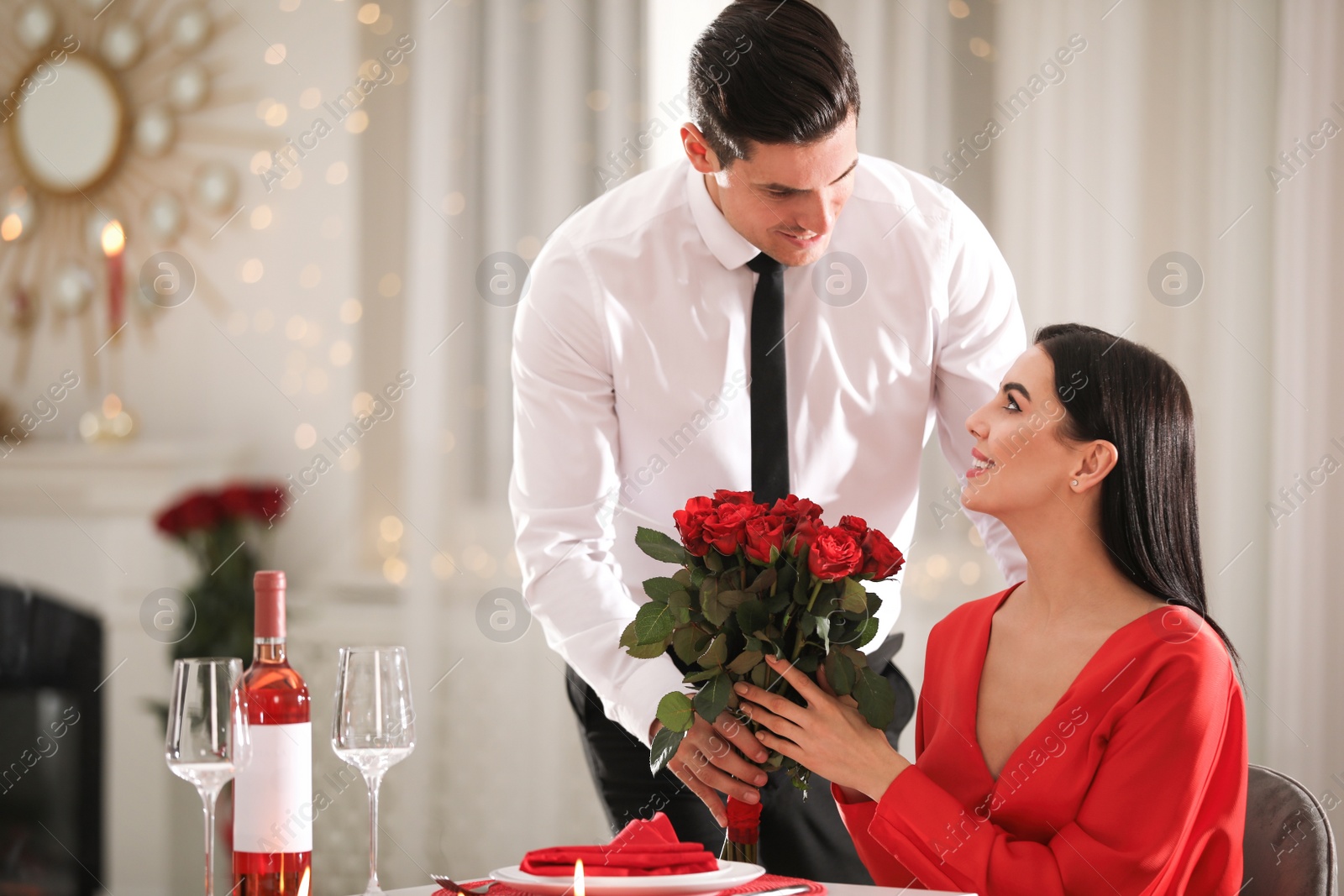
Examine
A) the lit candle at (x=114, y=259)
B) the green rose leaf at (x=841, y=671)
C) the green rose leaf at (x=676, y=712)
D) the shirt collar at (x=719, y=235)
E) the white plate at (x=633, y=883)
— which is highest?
the lit candle at (x=114, y=259)

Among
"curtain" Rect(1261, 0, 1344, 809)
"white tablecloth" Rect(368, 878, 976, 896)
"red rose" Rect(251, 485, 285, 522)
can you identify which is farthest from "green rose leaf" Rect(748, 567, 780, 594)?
"red rose" Rect(251, 485, 285, 522)

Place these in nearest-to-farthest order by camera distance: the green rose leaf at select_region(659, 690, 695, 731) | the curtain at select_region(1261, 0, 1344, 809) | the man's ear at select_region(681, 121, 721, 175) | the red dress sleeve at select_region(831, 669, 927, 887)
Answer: the green rose leaf at select_region(659, 690, 695, 731) → the red dress sleeve at select_region(831, 669, 927, 887) → the man's ear at select_region(681, 121, 721, 175) → the curtain at select_region(1261, 0, 1344, 809)

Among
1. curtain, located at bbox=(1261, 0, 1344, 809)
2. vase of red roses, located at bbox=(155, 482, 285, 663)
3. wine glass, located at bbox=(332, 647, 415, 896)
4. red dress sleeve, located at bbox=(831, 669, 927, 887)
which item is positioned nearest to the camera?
wine glass, located at bbox=(332, 647, 415, 896)

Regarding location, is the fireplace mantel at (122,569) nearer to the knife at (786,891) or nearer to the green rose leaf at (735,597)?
the green rose leaf at (735,597)

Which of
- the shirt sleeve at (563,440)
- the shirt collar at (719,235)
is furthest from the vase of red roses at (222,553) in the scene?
the shirt collar at (719,235)

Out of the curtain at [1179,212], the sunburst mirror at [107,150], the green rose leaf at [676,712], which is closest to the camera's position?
the green rose leaf at [676,712]

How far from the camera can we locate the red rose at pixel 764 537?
4.70 feet

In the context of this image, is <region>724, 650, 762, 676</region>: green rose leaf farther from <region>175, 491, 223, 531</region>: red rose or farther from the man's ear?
<region>175, 491, 223, 531</region>: red rose

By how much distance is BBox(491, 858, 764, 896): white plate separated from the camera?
111 centimetres

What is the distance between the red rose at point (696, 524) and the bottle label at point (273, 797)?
0.50 m

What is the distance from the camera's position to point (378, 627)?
349 centimetres

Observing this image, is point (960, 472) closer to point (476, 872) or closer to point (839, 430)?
point (839, 430)

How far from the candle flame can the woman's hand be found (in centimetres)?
287

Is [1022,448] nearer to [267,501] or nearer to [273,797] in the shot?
[273,797]
